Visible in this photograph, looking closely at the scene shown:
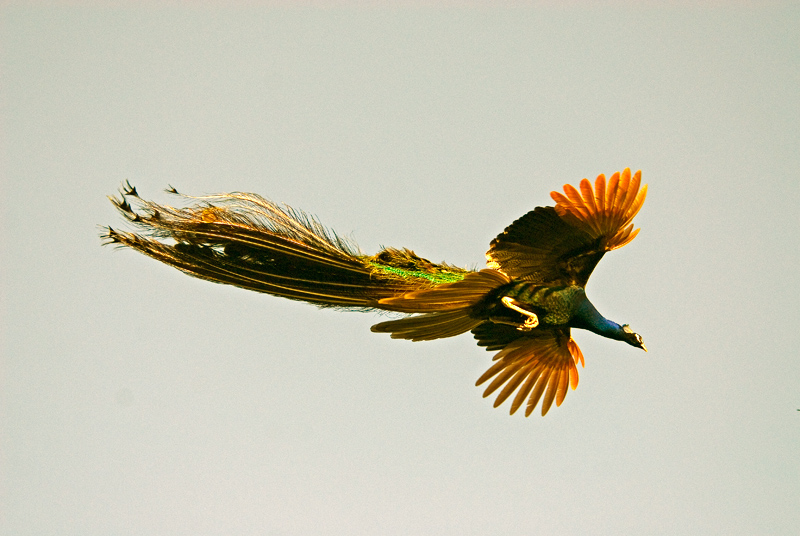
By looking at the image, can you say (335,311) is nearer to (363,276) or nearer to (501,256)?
(363,276)

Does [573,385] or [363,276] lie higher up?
[363,276]

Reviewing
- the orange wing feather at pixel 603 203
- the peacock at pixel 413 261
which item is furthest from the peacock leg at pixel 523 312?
the orange wing feather at pixel 603 203

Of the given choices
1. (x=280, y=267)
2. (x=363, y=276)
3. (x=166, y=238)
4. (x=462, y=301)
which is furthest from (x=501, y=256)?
(x=166, y=238)

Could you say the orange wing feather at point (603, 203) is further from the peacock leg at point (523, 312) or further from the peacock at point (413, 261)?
the peacock leg at point (523, 312)

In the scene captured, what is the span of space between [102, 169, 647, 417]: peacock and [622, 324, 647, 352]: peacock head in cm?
17

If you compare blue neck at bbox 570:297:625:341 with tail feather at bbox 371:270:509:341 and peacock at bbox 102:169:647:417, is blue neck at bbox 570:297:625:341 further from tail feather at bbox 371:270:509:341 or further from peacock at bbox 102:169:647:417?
tail feather at bbox 371:270:509:341

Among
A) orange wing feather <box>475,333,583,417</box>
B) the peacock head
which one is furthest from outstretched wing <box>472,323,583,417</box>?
the peacock head

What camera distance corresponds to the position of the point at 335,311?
28.9ft

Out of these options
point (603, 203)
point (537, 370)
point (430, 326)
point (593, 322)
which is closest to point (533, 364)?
point (537, 370)

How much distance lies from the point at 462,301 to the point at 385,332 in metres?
0.78

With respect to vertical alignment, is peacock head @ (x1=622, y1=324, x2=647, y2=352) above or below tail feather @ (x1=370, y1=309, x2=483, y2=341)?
above

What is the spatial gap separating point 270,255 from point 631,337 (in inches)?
145

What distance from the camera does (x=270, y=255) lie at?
8.44 metres

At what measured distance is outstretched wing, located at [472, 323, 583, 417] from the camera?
A: 30.8ft
